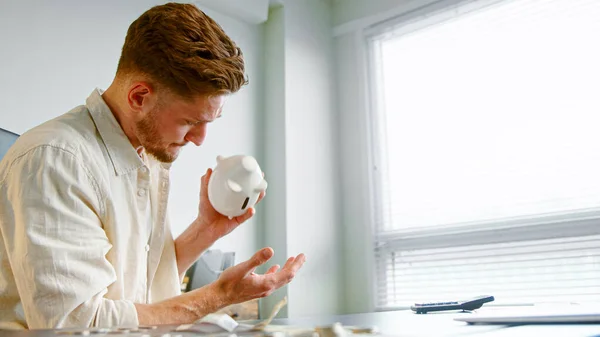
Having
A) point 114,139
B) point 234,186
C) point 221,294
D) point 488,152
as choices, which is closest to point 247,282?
point 221,294

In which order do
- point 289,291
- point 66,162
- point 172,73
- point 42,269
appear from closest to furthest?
1. point 42,269
2. point 66,162
3. point 172,73
4. point 289,291

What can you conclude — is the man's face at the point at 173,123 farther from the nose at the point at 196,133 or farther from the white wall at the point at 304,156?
the white wall at the point at 304,156

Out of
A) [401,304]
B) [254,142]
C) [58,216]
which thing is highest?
[254,142]

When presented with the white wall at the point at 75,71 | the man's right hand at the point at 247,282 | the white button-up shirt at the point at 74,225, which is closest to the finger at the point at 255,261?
the man's right hand at the point at 247,282

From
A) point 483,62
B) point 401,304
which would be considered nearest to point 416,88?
point 483,62

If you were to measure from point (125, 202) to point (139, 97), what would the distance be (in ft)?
0.77

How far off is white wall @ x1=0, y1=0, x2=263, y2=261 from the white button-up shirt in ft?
3.49

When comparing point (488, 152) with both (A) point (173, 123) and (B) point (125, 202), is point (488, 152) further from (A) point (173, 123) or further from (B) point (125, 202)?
(B) point (125, 202)

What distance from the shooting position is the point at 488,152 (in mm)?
2879

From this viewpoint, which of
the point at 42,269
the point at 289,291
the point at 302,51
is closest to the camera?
the point at 42,269

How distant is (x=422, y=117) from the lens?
10.3ft

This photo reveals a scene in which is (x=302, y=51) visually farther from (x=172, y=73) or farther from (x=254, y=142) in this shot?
(x=172, y=73)

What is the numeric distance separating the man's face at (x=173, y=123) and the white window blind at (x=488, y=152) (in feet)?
6.13

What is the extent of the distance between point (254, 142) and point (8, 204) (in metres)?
2.22
